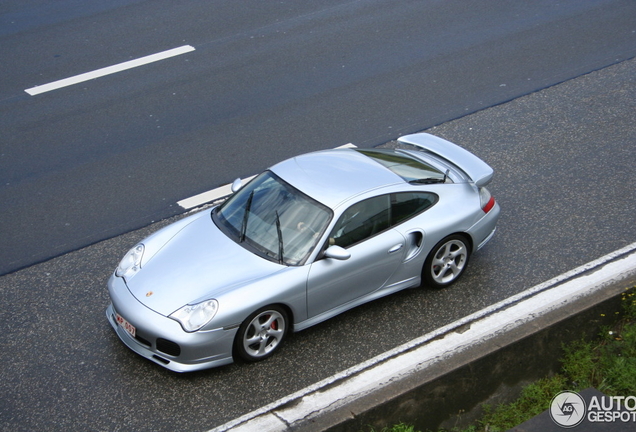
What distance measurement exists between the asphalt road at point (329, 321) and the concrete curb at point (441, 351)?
0.44ft

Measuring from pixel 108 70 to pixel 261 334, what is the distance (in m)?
7.19

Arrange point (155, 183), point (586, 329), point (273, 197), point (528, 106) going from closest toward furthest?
point (586, 329) → point (273, 197) → point (155, 183) → point (528, 106)

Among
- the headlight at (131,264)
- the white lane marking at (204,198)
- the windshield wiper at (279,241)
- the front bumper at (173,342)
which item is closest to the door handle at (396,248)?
the windshield wiper at (279,241)

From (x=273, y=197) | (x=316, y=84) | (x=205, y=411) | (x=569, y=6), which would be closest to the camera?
(x=205, y=411)

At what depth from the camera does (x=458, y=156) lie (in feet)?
24.0

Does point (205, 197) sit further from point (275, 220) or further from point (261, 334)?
point (261, 334)

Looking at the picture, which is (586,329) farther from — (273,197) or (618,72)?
(618,72)

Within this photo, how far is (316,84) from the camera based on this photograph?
10727mm

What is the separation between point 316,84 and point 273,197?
4739mm

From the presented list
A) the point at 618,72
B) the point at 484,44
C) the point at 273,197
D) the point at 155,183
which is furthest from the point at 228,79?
the point at 618,72

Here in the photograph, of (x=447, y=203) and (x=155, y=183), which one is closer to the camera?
(x=447, y=203)

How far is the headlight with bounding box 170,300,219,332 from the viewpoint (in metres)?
5.43

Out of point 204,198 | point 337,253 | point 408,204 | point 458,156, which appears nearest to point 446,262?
point 408,204

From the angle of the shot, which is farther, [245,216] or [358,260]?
[245,216]
